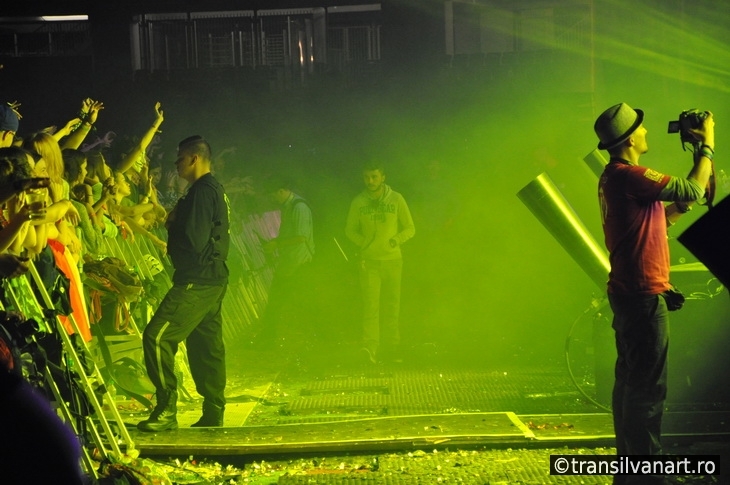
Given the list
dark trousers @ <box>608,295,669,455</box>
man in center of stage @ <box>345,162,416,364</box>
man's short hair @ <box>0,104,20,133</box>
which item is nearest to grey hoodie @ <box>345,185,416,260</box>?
man in center of stage @ <box>345,162,416,364</box>

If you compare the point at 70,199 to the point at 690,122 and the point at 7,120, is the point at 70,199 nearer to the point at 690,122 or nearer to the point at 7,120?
the point at 7,120

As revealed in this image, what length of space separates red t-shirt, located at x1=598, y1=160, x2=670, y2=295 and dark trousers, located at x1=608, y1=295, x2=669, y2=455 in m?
0.11

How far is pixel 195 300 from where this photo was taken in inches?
348

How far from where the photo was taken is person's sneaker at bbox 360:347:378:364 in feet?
40.8

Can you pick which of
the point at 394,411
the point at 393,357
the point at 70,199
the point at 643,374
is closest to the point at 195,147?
the point at 70,199

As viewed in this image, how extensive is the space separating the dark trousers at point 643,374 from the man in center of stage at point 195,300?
12.7ft

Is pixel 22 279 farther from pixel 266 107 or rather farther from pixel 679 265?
pixel 266 107

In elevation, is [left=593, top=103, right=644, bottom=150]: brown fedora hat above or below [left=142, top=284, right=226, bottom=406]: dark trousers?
above

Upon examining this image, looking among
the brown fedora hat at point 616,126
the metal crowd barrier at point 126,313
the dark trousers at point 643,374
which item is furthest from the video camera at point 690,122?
the metal crowd barrier at point 126,313

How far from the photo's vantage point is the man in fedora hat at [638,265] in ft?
20.4

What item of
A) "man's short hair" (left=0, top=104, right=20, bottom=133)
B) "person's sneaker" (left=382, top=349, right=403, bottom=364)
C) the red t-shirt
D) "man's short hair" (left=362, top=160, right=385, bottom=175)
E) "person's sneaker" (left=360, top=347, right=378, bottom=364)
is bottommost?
"person's sneaker" (left=382, top=349, right=403, bottom=364)

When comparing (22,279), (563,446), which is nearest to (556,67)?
(563,446)

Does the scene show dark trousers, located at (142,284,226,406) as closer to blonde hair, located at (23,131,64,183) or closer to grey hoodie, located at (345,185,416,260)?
blonde hair, located at (23,131,64,183)

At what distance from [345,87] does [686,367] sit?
482 inches
